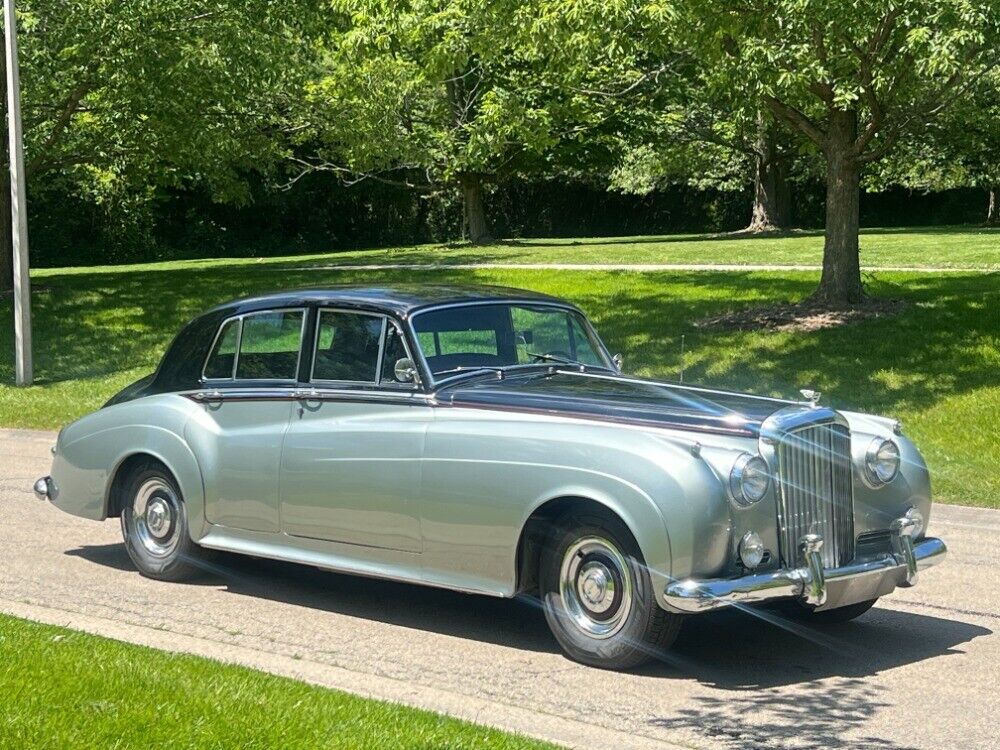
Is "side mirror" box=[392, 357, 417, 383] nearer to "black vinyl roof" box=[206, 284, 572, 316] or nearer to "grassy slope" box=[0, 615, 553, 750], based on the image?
"black vinyl roof" box=[206, 284, 572, 316]

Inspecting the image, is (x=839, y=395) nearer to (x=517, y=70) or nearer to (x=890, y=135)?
(x=890, y=135)

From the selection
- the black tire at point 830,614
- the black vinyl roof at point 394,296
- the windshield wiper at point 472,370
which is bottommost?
the black tire at point 830,614

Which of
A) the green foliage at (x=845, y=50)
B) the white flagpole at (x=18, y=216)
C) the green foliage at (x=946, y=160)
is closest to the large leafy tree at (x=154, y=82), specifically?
the white flagpole at (x=18, y=216)

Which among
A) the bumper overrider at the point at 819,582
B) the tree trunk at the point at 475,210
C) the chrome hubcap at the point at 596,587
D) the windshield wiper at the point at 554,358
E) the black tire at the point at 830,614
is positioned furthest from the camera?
the tree trunk at the point at 475,210

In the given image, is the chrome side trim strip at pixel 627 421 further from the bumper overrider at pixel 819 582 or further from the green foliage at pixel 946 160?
the green foliage at pixel 946 160

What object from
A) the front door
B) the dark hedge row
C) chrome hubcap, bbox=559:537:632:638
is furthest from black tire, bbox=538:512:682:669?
the dark hedge row

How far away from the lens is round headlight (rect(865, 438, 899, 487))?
7430 millimetres

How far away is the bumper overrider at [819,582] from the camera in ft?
21.6

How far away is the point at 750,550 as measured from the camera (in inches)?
266

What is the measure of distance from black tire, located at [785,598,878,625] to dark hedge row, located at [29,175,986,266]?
120ft

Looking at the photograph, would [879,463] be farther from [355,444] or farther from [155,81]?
[155,81]

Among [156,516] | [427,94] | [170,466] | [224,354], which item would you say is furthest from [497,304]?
[427,94]

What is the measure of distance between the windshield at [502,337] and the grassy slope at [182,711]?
7.25ft

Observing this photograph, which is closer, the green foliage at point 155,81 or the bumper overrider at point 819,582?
the bumper overrider at point 819,582
